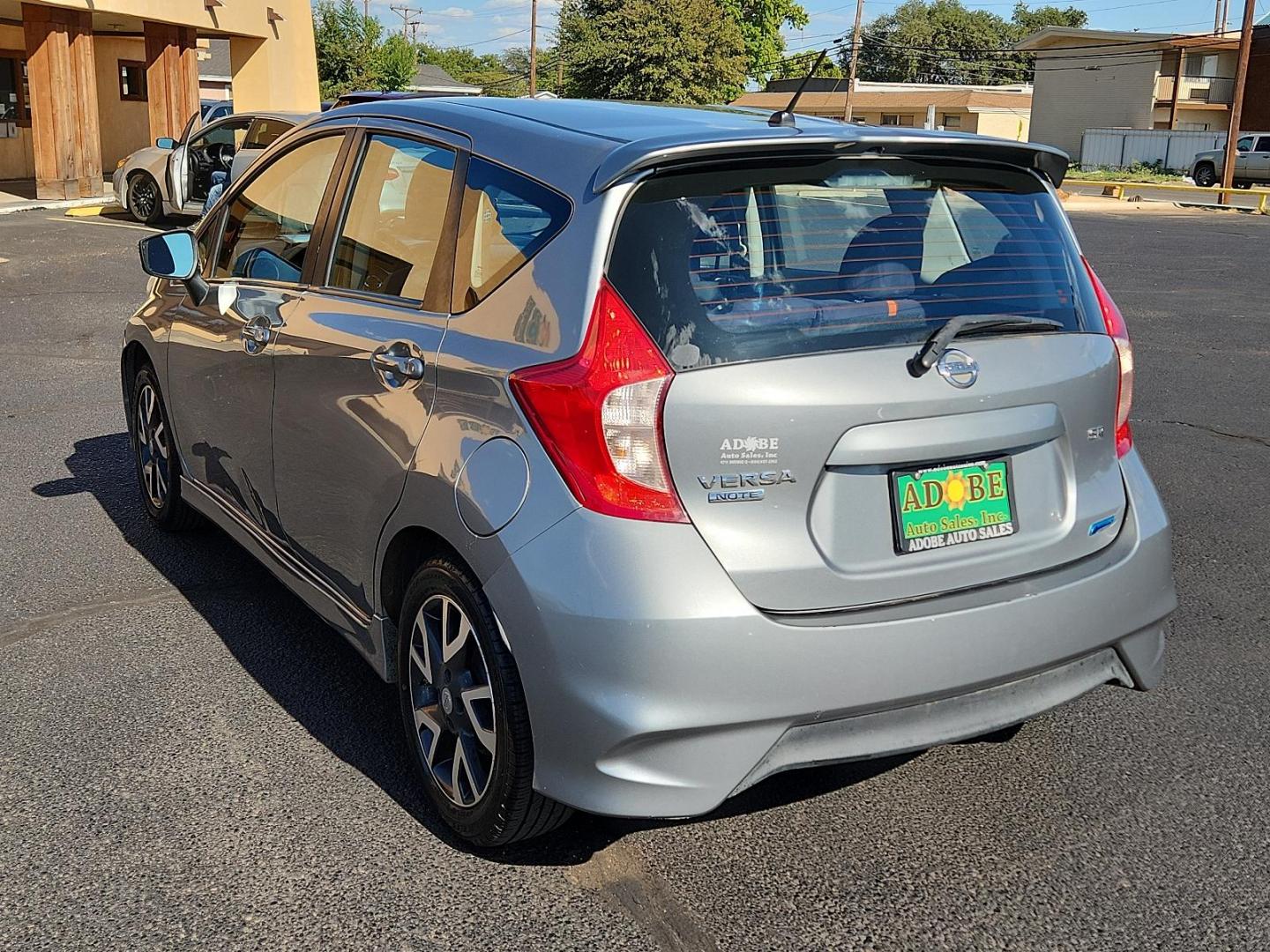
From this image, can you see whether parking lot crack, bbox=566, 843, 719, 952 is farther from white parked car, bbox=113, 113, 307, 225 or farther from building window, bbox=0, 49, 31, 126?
building window, bbox=0, 49, 31, 126

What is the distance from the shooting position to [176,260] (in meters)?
4.51

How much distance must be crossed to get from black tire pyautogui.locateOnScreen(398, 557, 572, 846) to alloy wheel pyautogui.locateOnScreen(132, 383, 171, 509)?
236 cm

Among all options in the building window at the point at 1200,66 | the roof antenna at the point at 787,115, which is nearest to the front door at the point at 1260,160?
the building window at the point at 1200,66

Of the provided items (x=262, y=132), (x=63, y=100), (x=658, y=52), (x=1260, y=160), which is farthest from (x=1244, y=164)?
(x=262, y=132)

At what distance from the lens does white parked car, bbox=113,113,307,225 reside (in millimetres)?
16516

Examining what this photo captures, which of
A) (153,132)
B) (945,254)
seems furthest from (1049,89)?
(945,254)

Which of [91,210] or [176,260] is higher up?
[176,260]

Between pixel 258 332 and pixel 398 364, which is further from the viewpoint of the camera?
pixel 258 332

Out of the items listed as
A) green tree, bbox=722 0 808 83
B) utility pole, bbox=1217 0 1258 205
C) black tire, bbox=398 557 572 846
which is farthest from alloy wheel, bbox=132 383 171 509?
green tree, bbox=722 0 808 83

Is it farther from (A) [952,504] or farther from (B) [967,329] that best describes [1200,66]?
(A) [952,504]

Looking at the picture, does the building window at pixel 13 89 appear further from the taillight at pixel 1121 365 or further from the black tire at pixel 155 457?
the taillight at pixel 1121 365

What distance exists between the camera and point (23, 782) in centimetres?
348

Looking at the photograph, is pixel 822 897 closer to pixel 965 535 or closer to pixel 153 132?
pixel 965 535

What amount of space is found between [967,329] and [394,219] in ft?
5.38
